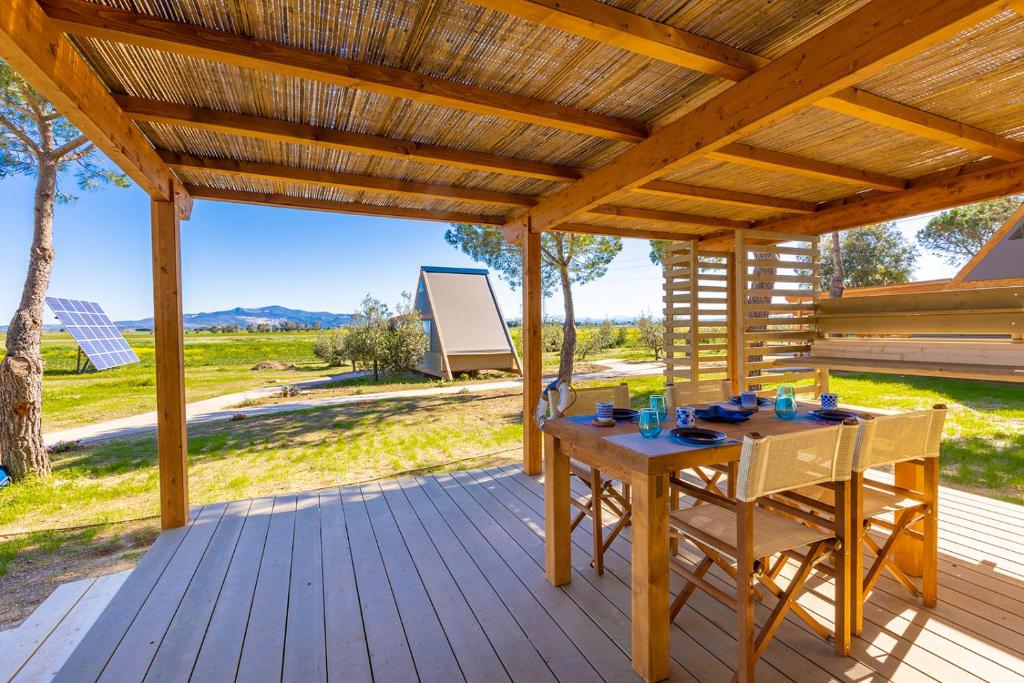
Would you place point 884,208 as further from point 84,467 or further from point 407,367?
point 407,367

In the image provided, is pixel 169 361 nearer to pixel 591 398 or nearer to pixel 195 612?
pixel 195 612

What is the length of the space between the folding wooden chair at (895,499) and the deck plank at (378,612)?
1.77 metres

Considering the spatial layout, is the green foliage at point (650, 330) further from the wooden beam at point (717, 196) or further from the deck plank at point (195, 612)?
the deck plank at point (195, 612)

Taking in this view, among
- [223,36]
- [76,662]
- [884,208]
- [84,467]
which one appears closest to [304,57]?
[223,36]

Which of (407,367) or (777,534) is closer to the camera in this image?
(777,534)

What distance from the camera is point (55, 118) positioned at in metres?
5.00

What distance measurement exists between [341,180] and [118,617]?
267 cm

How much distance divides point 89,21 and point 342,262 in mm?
32126

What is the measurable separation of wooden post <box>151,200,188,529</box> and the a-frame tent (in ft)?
29.0

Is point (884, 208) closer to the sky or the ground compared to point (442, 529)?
closer to the sky

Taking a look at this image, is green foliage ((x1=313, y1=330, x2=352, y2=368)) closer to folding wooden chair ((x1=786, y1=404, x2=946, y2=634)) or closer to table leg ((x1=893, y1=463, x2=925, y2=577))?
table leg ((x1=893, y1=463, x2=925, y2=577))

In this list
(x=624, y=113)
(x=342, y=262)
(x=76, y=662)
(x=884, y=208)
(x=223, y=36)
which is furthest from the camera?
(x=342, y=262)

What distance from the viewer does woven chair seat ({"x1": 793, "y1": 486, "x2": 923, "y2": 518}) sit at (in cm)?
197

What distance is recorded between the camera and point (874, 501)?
2062 millimetres
